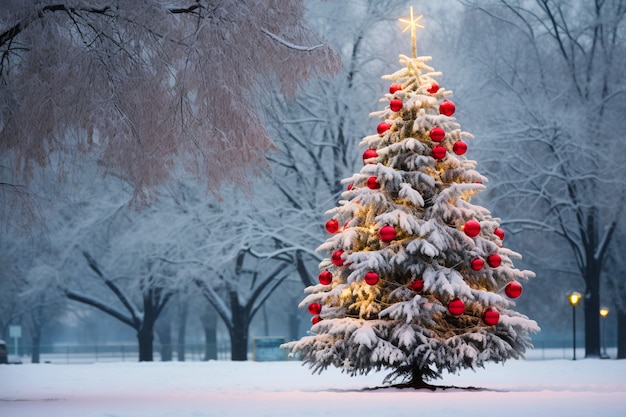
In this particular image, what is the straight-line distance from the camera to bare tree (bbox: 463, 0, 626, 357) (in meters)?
30.5

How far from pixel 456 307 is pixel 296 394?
8.79ft

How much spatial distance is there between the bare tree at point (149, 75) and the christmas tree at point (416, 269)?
1848mm

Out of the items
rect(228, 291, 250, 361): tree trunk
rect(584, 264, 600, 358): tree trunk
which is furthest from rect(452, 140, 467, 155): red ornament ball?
rect(228, 291, 250, 361): tree trunk

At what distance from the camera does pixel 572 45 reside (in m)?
33.2

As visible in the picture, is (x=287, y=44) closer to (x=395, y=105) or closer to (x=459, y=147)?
(x=395, y=105)

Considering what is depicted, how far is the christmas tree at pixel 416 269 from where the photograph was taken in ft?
46.9

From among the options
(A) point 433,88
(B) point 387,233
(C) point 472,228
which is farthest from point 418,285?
(A) point 433,88

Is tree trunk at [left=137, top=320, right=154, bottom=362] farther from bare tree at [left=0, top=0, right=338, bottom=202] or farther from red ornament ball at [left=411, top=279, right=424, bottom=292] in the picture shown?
red ornament ball at [left=411, top=279, right=424, bottom=292]

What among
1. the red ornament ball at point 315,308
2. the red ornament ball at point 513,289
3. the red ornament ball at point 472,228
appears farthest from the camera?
the red ornament ball at point 315,308

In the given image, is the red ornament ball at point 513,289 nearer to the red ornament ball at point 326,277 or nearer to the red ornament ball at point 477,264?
the red ornament ball at point 477,264

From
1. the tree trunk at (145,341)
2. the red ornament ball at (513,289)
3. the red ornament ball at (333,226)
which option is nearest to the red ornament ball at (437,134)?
the red ornament ball at (333,226)

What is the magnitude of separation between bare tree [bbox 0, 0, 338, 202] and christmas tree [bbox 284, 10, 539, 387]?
1.85 metres

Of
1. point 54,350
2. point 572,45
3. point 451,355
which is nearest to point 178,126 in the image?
point 451,355

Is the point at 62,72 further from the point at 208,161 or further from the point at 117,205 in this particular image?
the point at 117,205
